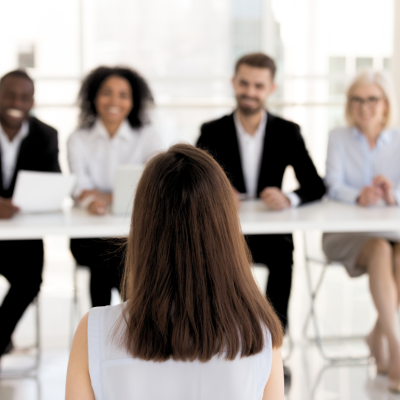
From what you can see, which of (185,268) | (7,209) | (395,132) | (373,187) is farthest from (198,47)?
(185,268)

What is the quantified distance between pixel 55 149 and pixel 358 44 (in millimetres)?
4320

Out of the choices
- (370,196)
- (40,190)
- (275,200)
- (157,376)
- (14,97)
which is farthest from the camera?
(14,97)

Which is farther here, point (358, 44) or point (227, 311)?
point (358, 44)

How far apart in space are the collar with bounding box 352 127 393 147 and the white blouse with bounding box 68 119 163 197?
1.01m

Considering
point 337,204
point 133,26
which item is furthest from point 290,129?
point 133,26

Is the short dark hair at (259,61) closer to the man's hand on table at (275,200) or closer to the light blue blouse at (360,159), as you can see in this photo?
the light blue blouse at (360,159)

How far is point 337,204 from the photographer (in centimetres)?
233

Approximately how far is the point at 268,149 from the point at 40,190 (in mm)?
1167

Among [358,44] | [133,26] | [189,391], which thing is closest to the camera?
[189,391]

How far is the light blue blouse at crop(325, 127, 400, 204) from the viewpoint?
2646 mm

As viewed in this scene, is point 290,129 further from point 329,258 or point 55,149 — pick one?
point 55,149

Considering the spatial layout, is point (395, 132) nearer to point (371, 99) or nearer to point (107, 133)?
point (371, 99)

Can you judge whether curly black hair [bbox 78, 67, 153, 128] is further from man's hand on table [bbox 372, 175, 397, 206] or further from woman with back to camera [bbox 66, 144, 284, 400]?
woman with back to camera [bbox 66, 144, 284, 400]

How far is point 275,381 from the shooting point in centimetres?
87
